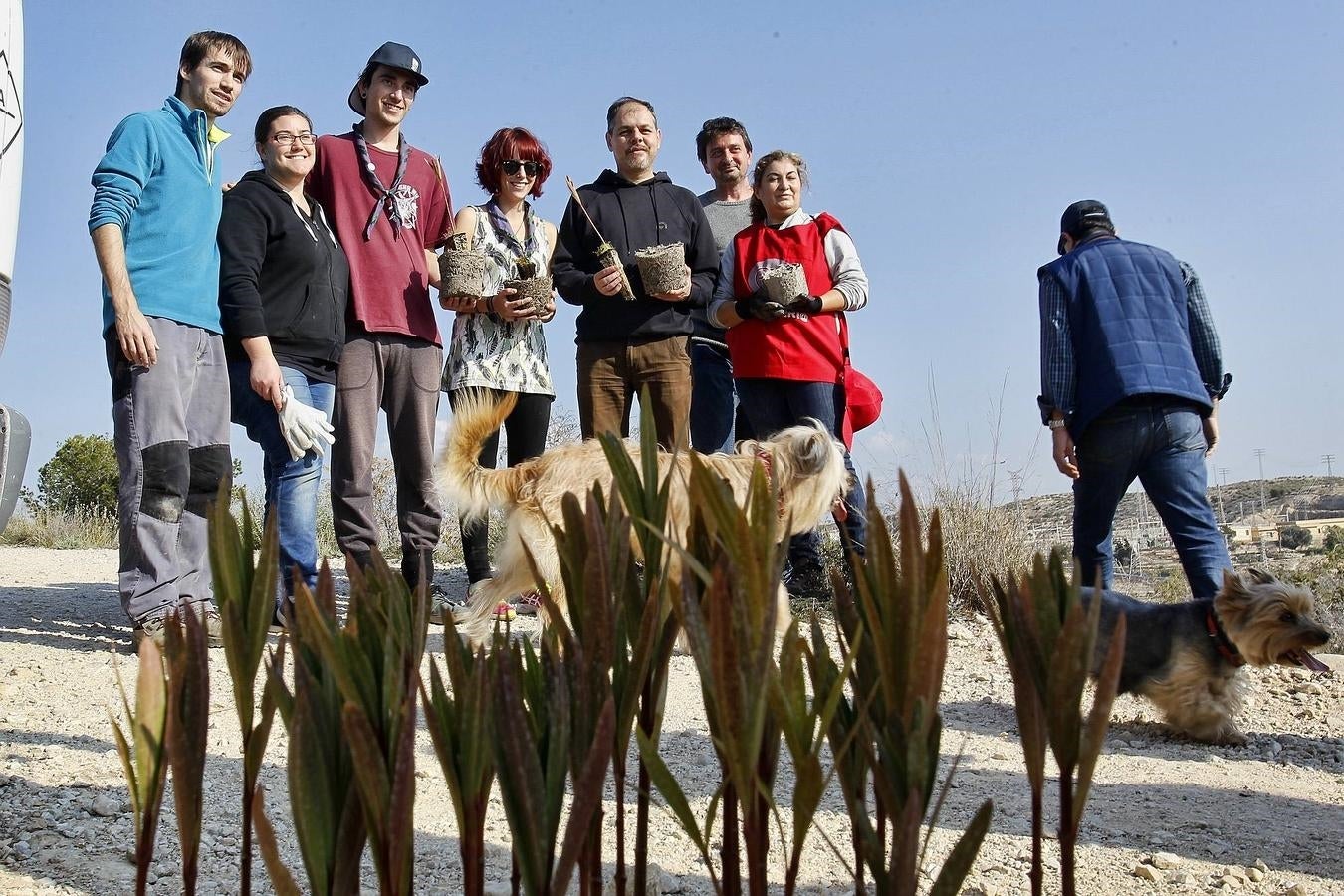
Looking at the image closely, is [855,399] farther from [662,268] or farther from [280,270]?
[280,270]

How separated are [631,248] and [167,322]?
2355 mm

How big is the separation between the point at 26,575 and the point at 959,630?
6.53 meters

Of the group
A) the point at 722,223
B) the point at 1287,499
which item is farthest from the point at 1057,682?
the point at 1287,499

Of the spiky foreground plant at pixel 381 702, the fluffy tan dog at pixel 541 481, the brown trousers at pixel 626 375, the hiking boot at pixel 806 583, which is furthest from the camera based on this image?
the hiking boot at pixel 806 583

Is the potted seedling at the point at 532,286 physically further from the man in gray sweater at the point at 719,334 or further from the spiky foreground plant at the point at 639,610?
the spiky foreground plant at the point at 639,610

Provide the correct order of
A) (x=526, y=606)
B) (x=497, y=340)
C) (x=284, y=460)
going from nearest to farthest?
(x=284, y=460), (x=497, y=340), (x=526, y=606)

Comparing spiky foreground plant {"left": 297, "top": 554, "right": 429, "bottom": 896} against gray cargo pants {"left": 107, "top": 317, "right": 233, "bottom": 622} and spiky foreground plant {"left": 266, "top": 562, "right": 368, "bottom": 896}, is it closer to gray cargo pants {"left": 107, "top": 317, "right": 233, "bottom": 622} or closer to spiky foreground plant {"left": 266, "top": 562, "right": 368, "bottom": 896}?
spiky foreground plant {"left": 266, "top": 562, "right": 368, "bottom": 896}

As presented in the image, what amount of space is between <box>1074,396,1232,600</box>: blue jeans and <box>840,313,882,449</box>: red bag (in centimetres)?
139

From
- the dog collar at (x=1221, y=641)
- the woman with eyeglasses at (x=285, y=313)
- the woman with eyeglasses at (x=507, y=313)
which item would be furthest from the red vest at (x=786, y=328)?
the dog collar at (x=1221, y=641)

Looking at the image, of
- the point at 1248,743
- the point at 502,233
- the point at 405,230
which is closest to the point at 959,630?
the point at 1248,743

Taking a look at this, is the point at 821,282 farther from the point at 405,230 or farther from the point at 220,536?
the point at 220,536

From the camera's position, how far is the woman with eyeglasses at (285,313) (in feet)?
15.1

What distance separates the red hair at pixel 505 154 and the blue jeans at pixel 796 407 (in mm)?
1607

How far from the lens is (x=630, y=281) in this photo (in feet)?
18.5
